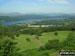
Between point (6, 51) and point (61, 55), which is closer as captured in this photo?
point (6, 51)

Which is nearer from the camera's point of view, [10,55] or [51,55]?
[10,55]

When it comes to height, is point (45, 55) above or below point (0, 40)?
below

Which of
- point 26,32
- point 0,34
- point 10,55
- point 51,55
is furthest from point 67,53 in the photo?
point 26,32

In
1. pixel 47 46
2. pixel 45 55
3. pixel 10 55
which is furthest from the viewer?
pixel 47 46

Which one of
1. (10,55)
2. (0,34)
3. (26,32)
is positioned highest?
(0,34)

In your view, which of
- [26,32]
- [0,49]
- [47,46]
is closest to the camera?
[0,49]

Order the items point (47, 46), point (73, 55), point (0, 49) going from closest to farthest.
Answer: point (0, 49) → point (73, 55) → point (47, 46)

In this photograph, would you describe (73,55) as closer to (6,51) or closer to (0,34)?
(6,51)

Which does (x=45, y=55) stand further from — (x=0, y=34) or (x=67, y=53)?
(x=0, y=34)

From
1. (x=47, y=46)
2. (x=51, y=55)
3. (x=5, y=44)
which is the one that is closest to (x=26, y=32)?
(x=47, y=46)
